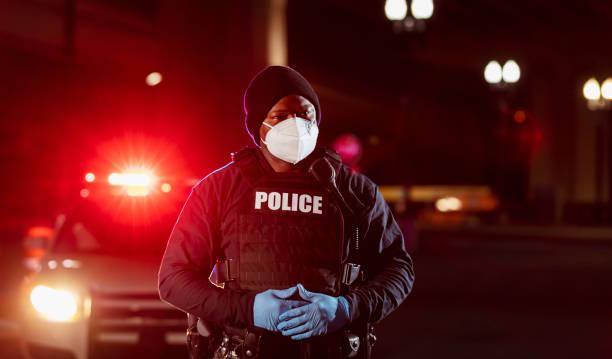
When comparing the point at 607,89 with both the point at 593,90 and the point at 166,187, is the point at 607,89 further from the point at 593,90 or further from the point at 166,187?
the point at 166,187

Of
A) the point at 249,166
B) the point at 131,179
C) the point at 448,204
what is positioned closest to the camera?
the point at 249,166

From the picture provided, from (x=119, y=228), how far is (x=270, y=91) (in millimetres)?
4262

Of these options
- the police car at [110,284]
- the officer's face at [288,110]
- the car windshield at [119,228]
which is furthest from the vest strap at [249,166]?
the car windshield at [119,228]

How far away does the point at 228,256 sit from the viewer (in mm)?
2838

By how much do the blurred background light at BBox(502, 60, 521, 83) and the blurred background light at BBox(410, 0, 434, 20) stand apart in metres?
2.69

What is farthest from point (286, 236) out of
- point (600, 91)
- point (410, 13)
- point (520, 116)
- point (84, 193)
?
point (600, 91)

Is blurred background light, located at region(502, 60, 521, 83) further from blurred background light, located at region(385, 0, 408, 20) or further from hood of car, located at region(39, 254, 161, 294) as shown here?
hood of car, located at region(39, 254, 161, 294)

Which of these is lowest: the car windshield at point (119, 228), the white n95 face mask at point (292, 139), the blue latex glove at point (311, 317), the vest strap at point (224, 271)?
the blue latex glove at point (311, 317)

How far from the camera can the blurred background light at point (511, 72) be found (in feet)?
47.9

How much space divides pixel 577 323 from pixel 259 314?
945 centimetres

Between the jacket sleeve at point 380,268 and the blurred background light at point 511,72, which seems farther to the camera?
the blurred background light at point 511,72

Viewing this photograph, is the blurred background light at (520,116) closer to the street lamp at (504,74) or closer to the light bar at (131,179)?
the street lamp at (504,74)

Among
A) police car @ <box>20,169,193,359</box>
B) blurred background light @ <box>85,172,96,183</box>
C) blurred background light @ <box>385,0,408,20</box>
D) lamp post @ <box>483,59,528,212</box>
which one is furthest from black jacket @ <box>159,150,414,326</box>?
blurred background light @ <box>385,0,408,20</box>

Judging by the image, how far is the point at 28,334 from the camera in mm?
5672
